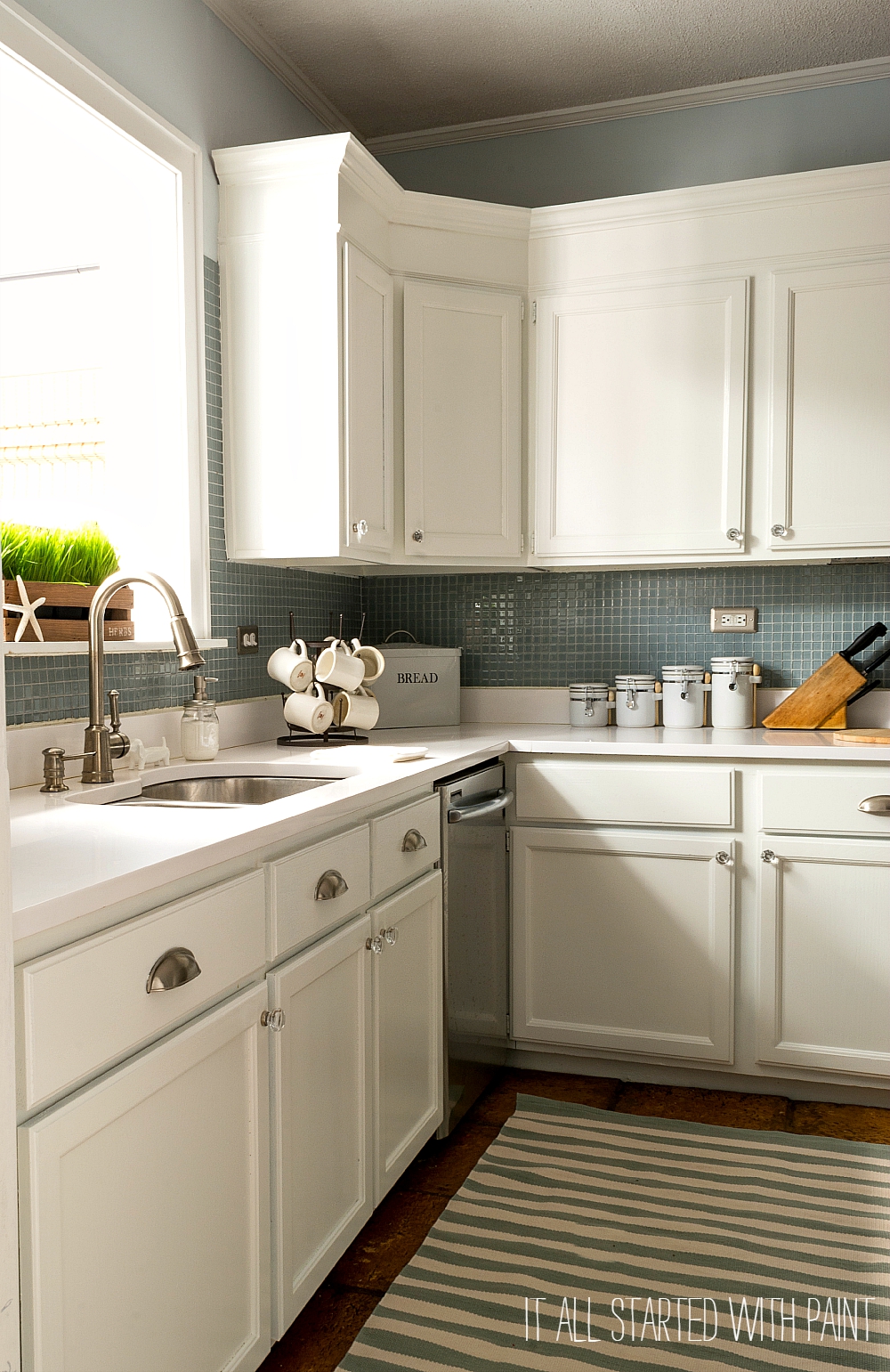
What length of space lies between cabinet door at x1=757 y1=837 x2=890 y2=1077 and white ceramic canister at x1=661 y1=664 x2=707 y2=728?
20.9 inches

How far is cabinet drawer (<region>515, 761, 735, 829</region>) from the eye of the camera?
2.48 metres

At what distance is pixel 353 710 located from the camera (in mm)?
2502

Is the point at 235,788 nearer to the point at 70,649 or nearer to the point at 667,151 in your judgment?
the point at 70,649

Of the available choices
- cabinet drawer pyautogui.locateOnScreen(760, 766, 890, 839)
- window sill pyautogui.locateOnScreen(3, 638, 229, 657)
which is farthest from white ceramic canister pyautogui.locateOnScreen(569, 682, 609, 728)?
window sill pyautogui.locateOnScreen(3, 638, 229, 657)

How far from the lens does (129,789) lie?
6.27 ft

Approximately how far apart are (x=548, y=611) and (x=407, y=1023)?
1556mm

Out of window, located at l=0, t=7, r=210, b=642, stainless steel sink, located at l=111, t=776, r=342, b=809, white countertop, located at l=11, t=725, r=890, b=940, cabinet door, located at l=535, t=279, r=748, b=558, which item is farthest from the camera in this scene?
cabinet door, located at l=535, t=279, r=748, b=558

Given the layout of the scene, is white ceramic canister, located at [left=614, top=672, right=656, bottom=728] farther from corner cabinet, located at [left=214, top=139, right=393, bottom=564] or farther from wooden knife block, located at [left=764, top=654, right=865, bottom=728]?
corner cabinet, located at [left=214, top=139, right=393, bottom=564]

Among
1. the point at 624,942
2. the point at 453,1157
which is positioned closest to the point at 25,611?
the point at 453,1157

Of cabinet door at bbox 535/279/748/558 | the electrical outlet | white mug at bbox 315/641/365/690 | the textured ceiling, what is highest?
the textured ceiling

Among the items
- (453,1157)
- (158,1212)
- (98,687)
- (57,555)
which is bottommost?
(453,1157)

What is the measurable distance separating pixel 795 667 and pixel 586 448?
2.92ft

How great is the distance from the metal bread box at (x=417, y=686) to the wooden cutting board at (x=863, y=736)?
1.09 metres

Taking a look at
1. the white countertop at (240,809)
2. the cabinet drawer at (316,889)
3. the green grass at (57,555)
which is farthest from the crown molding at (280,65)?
the cabinet drawer at (316,889)
